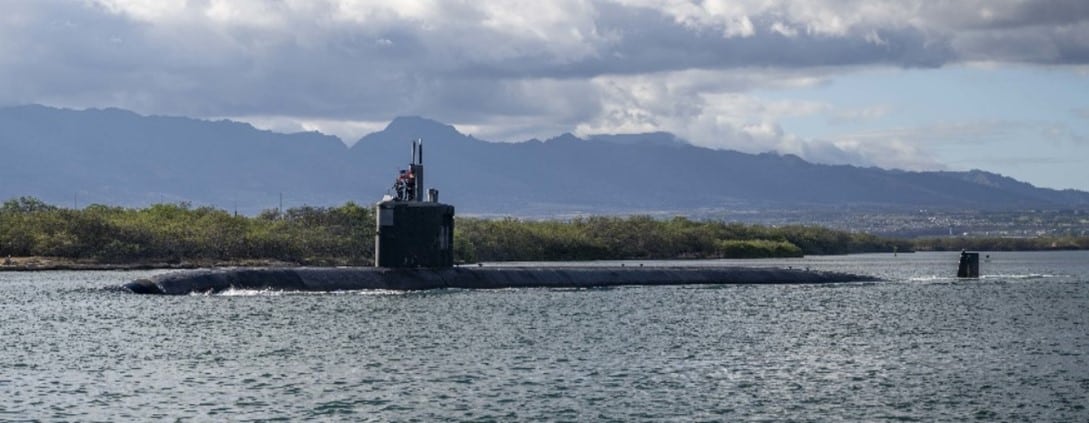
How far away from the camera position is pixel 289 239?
119m

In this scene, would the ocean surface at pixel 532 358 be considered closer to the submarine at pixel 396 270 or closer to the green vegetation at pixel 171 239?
the submarine at pixel 396 270

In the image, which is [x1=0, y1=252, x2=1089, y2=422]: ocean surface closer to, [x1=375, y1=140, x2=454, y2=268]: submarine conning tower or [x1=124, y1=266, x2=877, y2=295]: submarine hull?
[x1=124, y1=266, x2=877, y2=295]: submarine hull

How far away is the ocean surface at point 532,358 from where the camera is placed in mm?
33875

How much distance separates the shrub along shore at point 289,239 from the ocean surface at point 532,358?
143 ft

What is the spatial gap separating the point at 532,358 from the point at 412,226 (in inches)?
726

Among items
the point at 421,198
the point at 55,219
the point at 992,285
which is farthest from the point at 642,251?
the point at 421,198

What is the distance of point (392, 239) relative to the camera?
61125 mm

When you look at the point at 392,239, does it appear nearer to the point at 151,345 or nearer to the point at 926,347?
the point at 151,345

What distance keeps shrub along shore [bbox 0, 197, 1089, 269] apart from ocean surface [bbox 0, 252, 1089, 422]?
143 ft

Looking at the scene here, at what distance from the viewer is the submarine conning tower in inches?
2370

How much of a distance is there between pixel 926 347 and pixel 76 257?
7597 cm

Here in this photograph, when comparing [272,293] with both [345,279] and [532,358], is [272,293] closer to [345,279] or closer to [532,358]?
[345,279]

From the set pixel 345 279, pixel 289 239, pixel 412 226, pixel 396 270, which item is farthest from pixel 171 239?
pixel 412 226

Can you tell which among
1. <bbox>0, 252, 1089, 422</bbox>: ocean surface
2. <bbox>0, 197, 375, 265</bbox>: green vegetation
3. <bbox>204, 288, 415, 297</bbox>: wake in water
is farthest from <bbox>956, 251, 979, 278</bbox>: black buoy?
<bbox>0, 197, 375, 265</bbox>: green vegetation
